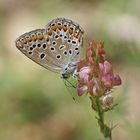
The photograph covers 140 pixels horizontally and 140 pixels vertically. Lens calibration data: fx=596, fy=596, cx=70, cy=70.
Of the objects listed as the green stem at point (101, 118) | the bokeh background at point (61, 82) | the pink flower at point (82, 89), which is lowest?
the bokeh background at point (61, 82)

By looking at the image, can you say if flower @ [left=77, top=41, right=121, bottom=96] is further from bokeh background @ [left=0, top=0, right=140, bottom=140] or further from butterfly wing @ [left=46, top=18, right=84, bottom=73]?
bokeh background @ [left=0, top=0, right=140, bottom=140]

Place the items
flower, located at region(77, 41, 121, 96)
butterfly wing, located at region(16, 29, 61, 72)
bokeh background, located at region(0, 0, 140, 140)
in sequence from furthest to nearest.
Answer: bokeh background, located at region(0, 0, 140, 140)
butterfly wing, located at region(16, 29, 61, 72)
flower, located at region(77, 41, 121, 96)

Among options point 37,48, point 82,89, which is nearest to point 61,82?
point 37,48

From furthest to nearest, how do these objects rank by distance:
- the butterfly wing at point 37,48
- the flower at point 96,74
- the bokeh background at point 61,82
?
the bokeh background at point 61,82 → the butterfly wing at point 37,48 → the flower at point 96,74

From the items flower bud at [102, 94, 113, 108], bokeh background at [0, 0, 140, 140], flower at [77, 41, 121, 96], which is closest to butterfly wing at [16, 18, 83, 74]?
flower at [77, 41, 121, 96]

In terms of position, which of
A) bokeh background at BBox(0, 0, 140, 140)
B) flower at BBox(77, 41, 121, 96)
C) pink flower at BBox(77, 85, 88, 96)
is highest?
flower at BBox(77, 41, 121, 96)

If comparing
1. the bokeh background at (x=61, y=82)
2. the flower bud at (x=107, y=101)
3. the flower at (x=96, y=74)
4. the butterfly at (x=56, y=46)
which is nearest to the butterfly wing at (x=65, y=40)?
the butterfly at (x=56, y=46)

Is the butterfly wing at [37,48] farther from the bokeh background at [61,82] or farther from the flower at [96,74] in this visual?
the bokeh background at [61,82]
